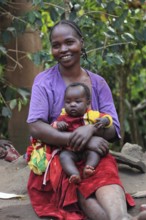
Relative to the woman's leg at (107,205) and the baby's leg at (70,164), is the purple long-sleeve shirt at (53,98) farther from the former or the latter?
the woman's leg at (107,205)

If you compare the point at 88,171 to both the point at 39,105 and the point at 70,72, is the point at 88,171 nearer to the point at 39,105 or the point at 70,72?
the point at 39,105

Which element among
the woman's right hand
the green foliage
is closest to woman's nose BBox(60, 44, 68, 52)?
the woman's right hand

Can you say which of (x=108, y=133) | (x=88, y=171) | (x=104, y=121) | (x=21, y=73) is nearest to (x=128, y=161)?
(x=108, y=133)

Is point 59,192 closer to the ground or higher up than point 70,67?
closer to the ground

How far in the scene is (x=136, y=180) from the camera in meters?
4.57

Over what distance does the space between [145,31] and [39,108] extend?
2.11m

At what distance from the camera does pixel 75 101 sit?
3.75 meters

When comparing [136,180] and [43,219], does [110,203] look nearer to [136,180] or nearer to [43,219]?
[43,219]

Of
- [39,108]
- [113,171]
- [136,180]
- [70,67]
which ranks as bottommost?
[136,180]

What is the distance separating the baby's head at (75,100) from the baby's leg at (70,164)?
0.27 meters

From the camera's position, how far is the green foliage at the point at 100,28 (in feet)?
17.3

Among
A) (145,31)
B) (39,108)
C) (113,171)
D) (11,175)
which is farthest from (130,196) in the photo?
(145,31)

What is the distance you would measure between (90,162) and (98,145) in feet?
0.46

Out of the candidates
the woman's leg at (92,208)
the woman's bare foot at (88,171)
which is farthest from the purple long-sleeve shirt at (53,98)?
the woman's leg at (92,208)
